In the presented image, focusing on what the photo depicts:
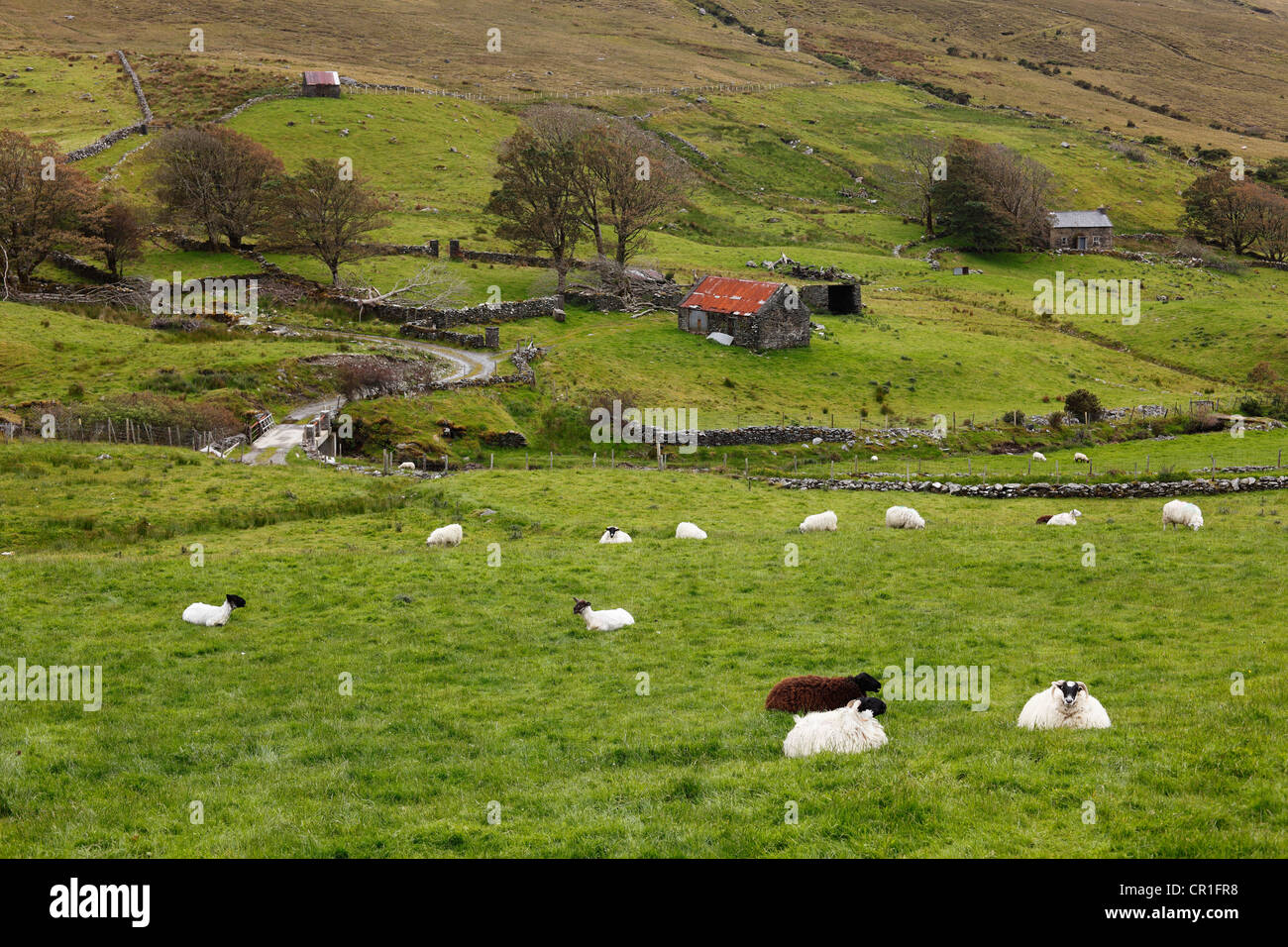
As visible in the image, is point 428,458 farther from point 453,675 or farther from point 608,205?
point 608,205

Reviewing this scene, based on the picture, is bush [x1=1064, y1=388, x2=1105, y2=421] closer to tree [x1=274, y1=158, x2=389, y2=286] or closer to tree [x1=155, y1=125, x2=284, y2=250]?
tree [x1=274, y1=158, x2=389, y2=286]

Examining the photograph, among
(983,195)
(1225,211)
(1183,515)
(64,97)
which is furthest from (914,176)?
(64,97)

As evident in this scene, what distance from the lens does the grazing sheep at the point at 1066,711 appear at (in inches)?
512

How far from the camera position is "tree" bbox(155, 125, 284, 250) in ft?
231

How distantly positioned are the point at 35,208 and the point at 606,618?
59.1 m

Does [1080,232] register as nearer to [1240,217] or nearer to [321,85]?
[1240,217]

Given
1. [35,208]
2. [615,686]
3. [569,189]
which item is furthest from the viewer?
[569,189]

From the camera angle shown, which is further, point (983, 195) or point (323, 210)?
point (983, 195)

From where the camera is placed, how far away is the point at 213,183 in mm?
71250

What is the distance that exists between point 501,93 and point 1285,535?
4604 inches

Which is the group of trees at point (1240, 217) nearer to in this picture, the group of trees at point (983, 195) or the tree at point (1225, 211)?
the tree at point (1225, 211)

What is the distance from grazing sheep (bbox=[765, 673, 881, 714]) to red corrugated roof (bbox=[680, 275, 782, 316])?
48355mm
